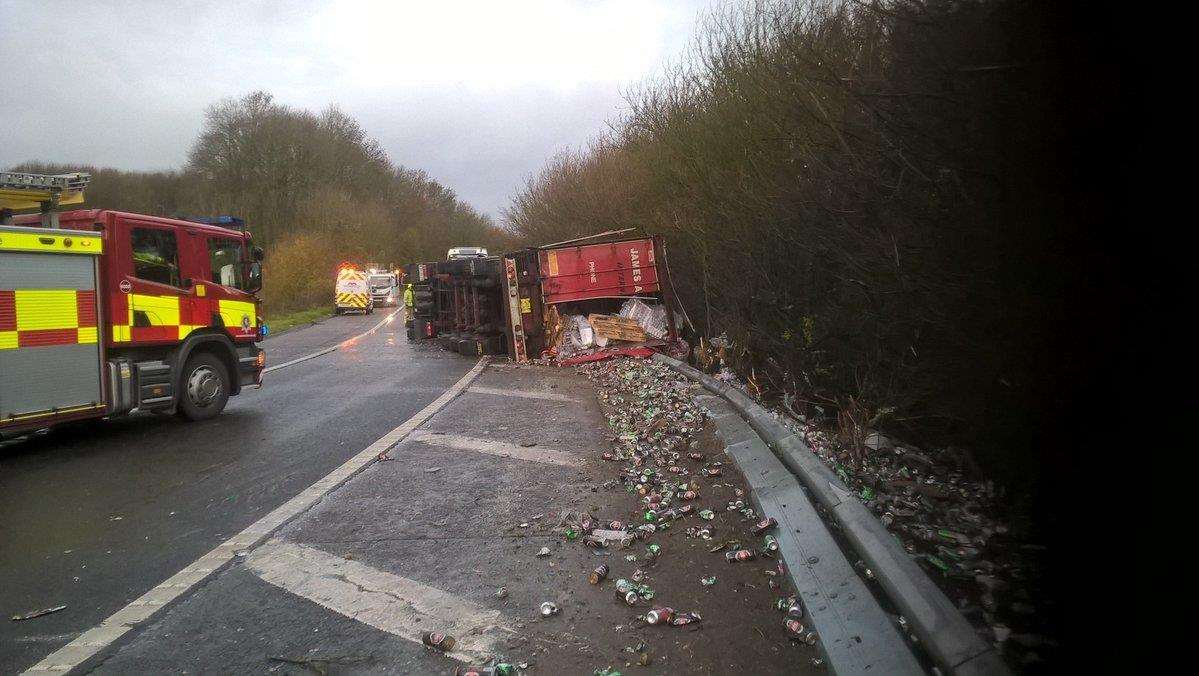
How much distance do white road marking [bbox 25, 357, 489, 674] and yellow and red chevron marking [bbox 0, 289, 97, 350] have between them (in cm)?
329

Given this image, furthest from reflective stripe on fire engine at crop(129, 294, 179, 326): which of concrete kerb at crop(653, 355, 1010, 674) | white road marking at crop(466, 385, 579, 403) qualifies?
concrete kerb at crop(653, 355, 1010, 674)

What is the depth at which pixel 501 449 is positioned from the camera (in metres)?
7.12

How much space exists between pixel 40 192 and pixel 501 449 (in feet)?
20.3

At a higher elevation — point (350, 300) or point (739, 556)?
point (350, 300)

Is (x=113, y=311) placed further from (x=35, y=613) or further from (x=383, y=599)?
(x=383, y=599)

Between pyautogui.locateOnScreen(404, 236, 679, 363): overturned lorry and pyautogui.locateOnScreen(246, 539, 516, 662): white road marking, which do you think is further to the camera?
pyautogui.locateOnScreen(404, 236, 679, 363): overturned lorry

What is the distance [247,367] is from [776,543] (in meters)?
8.03

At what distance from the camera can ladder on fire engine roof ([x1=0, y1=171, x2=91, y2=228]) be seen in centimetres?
852

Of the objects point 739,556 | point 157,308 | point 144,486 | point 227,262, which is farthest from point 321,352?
point 739,556

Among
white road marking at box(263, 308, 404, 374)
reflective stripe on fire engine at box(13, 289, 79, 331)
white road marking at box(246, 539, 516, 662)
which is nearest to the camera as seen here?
white road marking at box(246, 539, 516, 662)

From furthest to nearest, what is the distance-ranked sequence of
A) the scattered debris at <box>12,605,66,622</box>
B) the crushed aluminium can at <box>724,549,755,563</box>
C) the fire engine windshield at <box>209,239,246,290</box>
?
1. the fire engine windshield at <box>209,239,246,290</box>
2. the crushed aluminium can at <box>724,549,755,563</box>
3. the scattered debris at <box>12,605,66,622</box>

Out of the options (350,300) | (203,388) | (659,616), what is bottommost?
(659,616)

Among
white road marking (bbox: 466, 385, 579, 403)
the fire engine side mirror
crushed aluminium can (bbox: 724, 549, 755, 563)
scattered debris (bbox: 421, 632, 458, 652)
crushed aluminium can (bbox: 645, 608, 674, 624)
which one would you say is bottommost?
crushed aluminium can (bbox: 645, 608, 674, 624)

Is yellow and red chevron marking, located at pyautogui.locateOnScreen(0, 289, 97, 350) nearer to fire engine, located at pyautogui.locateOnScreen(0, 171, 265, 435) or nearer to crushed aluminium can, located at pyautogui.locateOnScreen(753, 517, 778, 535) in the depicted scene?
fire engine, located at pyautogui.locateOnScreen(0, 171, 265, 435)
